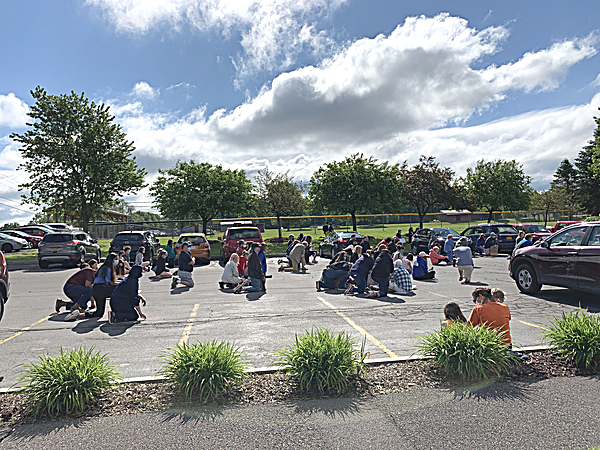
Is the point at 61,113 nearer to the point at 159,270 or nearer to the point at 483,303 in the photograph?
the point at 159,270

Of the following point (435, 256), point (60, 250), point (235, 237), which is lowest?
point (435, 256)

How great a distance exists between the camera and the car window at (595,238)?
9664mm

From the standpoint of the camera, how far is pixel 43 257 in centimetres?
2106

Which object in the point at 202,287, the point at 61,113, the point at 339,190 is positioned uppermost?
the point at 61,113

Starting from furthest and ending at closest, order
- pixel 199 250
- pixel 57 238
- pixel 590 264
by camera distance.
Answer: pixel 199 250, pixel 57 238, pixel 590 264

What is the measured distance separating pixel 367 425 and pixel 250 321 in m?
4.73

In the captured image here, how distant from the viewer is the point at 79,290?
9516mm

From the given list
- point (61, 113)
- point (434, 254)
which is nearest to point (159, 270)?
point (434, 254)

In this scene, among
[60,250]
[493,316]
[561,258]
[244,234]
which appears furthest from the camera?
[244,234]

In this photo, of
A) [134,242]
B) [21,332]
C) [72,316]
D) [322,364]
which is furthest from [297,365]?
[134,242]

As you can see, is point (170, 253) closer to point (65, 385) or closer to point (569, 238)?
point (569, 238)

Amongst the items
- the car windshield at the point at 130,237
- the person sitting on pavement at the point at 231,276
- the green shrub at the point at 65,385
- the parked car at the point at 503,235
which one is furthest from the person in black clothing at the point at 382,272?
the parked car at the point at 503,235

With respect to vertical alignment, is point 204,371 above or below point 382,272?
below

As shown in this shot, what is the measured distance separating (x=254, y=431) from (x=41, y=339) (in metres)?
5.15
